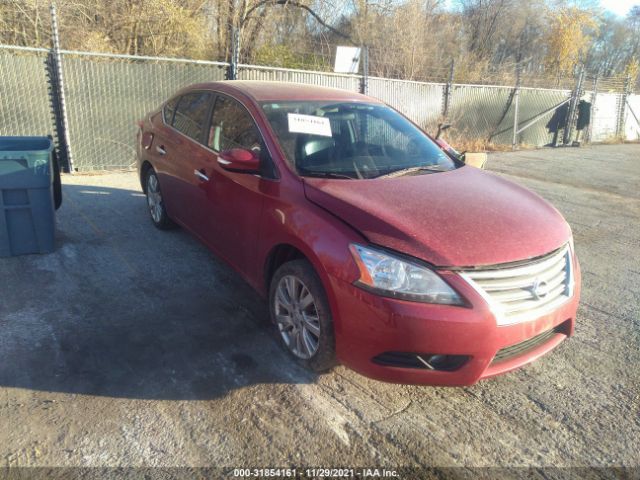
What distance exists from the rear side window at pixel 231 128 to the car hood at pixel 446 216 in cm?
74

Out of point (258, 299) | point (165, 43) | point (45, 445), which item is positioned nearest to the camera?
point (45, 445)

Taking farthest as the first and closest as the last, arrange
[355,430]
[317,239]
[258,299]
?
[258,299]
[317,239]
[355,430]

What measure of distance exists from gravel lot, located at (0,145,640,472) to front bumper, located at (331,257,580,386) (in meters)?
0.32

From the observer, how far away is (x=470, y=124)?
14.6m

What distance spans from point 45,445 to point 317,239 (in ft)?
5.58

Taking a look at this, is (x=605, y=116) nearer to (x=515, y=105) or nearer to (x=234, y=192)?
(x=515, y=105)

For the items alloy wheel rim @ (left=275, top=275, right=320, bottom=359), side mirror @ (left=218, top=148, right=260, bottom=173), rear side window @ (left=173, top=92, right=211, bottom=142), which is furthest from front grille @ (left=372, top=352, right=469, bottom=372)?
rear side window @ (left=173, top=92, right=211, bottom=142)

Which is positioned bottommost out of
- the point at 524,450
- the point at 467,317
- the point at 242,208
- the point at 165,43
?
the point at 524,450

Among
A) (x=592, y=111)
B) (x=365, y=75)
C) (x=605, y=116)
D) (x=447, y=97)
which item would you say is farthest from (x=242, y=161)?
(x=605, y=116)

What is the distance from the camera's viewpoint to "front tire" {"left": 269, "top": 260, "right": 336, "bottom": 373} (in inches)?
110

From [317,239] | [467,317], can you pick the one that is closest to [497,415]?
[467,317]

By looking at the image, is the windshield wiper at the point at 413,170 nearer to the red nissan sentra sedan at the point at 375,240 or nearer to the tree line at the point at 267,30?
the red nissan sentra sedan at the point at 375,240

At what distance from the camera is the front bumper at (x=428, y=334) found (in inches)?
95.4

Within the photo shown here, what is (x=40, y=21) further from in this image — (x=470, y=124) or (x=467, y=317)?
(x=467, y=317)
